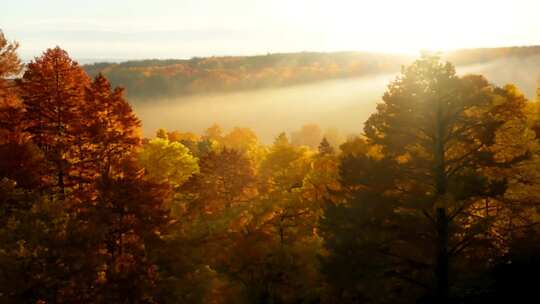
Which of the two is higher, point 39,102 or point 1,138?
point 39,102

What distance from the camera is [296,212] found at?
35.9m

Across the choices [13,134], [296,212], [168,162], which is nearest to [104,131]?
[13,134]

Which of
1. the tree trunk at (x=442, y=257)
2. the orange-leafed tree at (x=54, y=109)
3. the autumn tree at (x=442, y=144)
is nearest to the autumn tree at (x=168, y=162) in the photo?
the orange-leafed tree at (x=54, y=109)

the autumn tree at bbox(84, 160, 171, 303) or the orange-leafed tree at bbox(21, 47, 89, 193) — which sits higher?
the orange-leafed tree at bbox(21, 47, 89, 193)

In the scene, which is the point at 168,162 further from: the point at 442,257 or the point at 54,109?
the point at 442,257

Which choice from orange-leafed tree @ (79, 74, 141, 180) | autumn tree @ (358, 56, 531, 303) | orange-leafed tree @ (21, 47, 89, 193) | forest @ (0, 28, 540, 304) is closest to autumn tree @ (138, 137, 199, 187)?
forest @ (0, 28, 540, 304)

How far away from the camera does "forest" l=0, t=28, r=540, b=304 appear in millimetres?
25031

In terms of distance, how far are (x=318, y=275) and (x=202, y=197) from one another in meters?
13.4

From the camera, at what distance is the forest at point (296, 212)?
25.0 meters

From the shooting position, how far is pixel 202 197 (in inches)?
1709

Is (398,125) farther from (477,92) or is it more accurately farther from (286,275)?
(286,275)

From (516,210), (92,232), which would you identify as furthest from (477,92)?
(92,232)

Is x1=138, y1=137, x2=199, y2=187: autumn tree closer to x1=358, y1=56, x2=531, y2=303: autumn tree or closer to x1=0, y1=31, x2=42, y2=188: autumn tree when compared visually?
x1=0, y1=31, x2=42, y2=188: autumn tree

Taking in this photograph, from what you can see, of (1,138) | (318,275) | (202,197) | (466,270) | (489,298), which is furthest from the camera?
(202,197)
